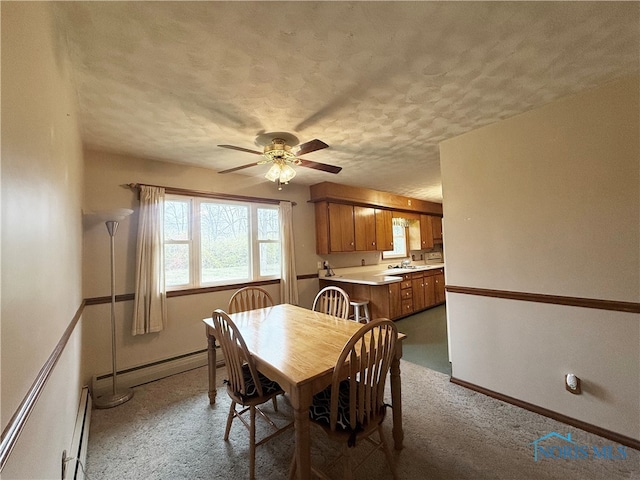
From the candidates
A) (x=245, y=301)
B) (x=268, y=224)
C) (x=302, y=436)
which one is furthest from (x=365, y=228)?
(x=302, y=436)

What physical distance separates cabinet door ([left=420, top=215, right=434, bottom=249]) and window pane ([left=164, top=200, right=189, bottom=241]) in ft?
16.4

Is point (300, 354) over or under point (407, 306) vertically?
over

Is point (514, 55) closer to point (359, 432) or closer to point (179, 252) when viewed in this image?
point (359, 432)

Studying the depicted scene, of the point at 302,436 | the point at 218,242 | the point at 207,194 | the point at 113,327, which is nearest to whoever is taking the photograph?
the point at 302,436

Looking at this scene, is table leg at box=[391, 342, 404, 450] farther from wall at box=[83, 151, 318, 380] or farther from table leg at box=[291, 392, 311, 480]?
wall at box=[83, 151, 318, 380]

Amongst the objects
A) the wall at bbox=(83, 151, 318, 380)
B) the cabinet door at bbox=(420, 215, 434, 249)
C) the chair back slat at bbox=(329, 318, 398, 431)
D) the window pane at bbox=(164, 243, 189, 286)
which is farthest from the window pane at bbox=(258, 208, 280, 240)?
the cabinet door at bbox=(420, 215, 434, 249)

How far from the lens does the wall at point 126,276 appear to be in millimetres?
2578

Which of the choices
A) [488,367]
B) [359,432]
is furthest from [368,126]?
[488,367]

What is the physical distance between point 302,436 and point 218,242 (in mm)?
2657

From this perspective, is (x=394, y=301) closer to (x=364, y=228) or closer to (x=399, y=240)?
(x=364, y=228)

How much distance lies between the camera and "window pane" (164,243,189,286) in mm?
3039

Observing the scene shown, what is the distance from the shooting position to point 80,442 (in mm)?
1784

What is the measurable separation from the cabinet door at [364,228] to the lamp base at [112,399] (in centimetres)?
357

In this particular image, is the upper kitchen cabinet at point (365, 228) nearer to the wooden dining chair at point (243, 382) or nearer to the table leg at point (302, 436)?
the wooden dining chair at point (243, 382)
